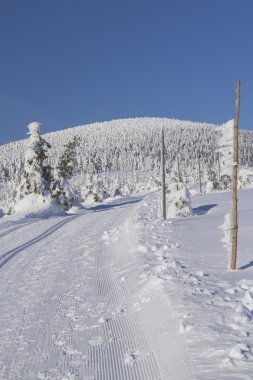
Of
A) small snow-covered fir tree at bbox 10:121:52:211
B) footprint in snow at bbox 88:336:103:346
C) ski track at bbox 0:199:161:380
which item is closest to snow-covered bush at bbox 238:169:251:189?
small snow-covered fir tree at bbox 10:121:52:211

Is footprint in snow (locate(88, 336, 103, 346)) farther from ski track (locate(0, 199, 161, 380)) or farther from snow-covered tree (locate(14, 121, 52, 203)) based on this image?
snow-covered tree (locate(14, 121, 52, 203))

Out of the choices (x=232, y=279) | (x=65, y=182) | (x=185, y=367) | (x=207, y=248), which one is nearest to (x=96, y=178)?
(x=65, y=182)

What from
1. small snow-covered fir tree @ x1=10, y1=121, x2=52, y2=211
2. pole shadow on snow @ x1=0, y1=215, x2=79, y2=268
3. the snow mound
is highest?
small snow-covered fir tree @ x1=10, y1=121, x2=52, y2=211

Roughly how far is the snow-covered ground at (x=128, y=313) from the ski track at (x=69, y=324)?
2cm

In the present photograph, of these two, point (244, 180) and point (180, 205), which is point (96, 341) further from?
point (244, 180)

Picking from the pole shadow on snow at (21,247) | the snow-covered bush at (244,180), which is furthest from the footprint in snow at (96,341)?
the snow-covered bush at (244,180)

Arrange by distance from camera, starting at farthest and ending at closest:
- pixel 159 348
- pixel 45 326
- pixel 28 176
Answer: pixel 28 176
pixel 45 326
pixel 159 348

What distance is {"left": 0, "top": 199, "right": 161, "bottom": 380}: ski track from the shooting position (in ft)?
18.7

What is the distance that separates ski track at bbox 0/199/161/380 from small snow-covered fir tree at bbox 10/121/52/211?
1010 inches

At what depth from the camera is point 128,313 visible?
796 centimetres

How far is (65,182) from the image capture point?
4272cm

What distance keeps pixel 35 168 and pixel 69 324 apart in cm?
3265

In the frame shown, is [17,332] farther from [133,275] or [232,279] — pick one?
[232,279]

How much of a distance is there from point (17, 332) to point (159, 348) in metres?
2.64
